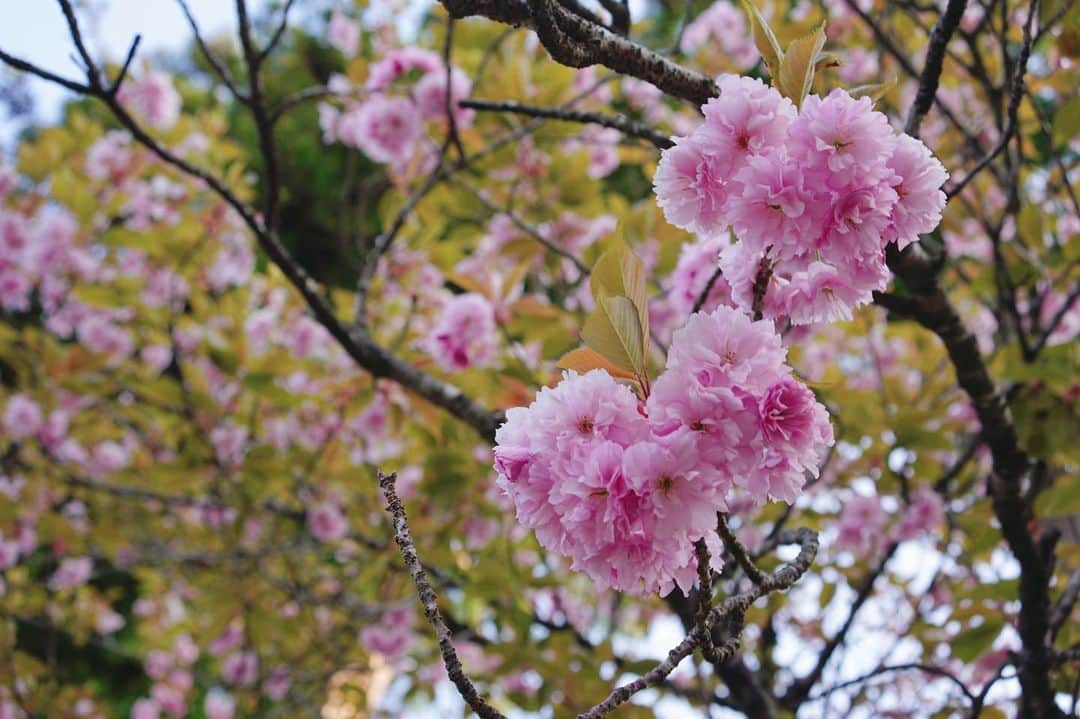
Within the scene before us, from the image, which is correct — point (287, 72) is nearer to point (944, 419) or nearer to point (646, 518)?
point (944, 419)

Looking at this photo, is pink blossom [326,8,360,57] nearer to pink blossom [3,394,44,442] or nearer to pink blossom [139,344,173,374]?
pink blossom [139,344,173,374]

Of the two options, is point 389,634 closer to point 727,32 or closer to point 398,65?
point 398,65

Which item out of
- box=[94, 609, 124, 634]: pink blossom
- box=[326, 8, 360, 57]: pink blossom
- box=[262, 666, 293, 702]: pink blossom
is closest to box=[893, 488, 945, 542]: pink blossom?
box=[262, 666, 293, 702]: pink blossom

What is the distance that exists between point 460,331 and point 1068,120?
1.24 metres

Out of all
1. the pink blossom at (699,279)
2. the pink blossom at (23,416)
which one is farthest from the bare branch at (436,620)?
the pink blossom at (23,416)

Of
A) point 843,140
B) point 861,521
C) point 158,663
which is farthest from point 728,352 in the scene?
point 158,663

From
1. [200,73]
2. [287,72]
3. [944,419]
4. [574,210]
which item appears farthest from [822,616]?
[200,73]

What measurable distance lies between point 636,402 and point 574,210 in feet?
6.38

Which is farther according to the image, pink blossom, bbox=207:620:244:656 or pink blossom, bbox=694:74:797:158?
pink blossom, bbox=207:620:244:656

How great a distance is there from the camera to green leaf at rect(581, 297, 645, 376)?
2.43 feet

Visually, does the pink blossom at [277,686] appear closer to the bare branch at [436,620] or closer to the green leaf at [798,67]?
the bare branch at [436,620]

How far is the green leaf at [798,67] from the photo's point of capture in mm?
803

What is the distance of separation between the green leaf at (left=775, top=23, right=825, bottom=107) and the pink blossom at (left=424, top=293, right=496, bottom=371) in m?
1.22

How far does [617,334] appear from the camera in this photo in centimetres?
75
